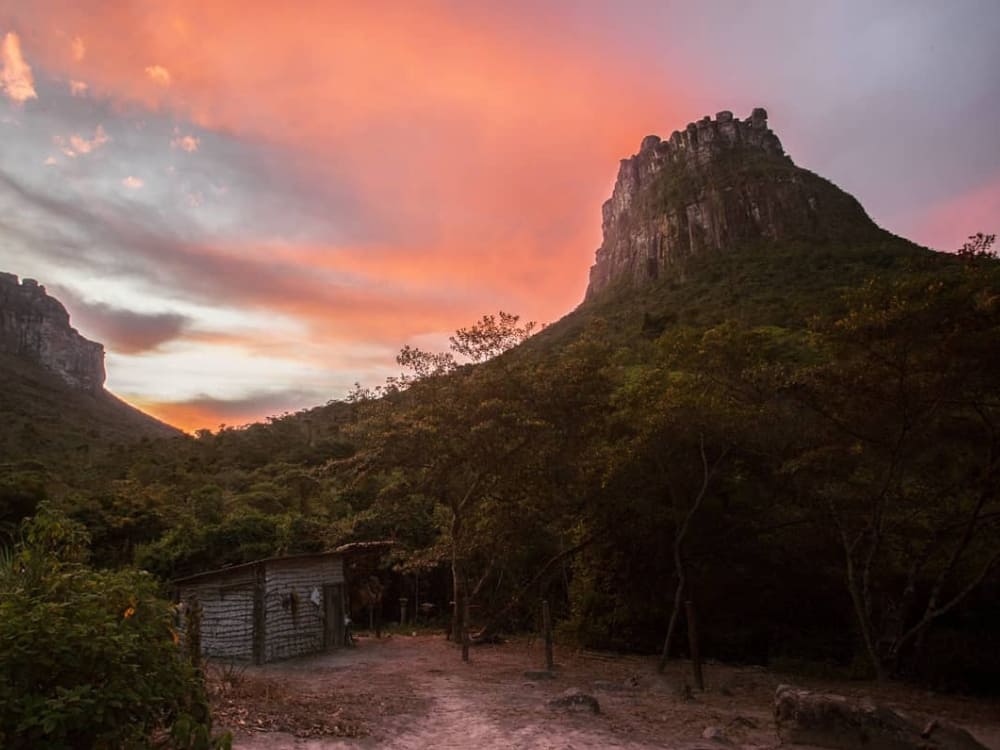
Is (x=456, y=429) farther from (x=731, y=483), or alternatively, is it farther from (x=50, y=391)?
(x=50, y=391)

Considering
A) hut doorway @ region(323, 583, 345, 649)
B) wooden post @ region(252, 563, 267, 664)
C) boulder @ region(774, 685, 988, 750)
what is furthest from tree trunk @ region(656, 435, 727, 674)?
wooden post @ region(252, 563, 267, 664)

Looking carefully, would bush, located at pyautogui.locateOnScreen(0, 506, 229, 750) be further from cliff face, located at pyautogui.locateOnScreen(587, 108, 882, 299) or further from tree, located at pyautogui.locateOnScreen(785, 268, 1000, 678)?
cliff face, located at pyautogui.locateOnScreen(587, 108, 882, 299)

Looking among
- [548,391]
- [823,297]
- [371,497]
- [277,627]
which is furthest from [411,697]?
[823,297]

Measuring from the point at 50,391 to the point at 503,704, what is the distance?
76872 millimetres

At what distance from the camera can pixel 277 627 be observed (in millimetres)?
16625

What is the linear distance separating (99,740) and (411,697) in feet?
26.0

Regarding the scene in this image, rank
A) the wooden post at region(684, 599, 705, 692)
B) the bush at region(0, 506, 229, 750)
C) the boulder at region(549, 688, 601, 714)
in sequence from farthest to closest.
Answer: the wooden post at region(684, 599, 705, 692)
the boulder at region(549, 688, 601, 714)
the bush at region(0, 506, 229, 750)

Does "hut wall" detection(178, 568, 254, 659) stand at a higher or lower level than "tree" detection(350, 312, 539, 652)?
lower

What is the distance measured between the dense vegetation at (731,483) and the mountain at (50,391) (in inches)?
875

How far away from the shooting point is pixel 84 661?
490 centimetres

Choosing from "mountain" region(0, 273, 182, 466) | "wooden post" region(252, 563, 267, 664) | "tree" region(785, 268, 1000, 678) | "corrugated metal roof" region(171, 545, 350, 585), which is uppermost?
"mountain" region(0, 273, 182, 466)

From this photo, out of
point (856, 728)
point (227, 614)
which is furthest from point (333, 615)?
point (856, 728)

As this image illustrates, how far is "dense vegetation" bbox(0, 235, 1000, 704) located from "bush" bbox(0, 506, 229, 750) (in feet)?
31.1

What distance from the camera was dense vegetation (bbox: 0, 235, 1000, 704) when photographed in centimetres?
1191
